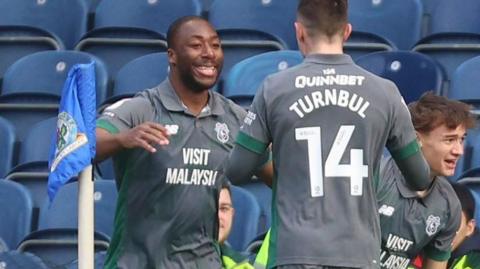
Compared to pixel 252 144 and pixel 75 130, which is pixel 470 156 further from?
→ pixel 252 144

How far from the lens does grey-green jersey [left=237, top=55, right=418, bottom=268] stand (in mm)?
5289

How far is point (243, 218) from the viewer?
807 centimetres

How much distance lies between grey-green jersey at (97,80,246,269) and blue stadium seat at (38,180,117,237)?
1.85 metres

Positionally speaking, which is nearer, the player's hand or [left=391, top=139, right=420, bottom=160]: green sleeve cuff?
[left=391, top=139, right=420, bottom=160]: green sleeve cuff

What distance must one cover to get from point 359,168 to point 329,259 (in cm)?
34

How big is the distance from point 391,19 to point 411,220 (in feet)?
10.9

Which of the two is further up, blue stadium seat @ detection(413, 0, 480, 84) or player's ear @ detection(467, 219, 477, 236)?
blue stadium seat @ detection(413, 0, 480, 84)

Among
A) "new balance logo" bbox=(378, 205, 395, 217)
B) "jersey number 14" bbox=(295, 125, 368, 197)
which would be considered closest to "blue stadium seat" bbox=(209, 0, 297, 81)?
"new balance logo" bbox=(378, 205, 395, 217)

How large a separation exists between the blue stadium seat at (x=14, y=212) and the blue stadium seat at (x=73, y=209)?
0.32 ft

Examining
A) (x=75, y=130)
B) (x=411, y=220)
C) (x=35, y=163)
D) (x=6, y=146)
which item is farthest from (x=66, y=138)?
(x=6, y=146)

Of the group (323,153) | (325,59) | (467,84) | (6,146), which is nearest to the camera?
(323,153)

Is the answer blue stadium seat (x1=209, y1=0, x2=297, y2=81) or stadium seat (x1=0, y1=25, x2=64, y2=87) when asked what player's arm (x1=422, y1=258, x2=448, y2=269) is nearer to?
blue stadium seat (x1=209, y1=0, x2=297, y2=81)

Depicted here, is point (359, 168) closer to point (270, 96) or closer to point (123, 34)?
point (270, 96)

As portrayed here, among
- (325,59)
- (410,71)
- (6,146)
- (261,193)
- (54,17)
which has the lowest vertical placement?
(261,193)
